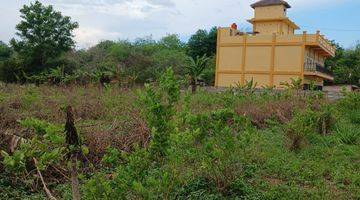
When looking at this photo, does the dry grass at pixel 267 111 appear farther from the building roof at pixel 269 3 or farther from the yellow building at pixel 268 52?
the building roof at pixel 269 3

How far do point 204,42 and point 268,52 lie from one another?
12.0m

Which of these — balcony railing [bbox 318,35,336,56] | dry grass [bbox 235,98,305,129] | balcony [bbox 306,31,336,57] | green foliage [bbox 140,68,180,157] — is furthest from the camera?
→ balcony railing [bbox 318,35,336,56]

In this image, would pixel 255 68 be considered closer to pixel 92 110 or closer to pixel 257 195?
pixel 92 110

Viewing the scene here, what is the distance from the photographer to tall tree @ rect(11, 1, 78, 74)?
102 feet

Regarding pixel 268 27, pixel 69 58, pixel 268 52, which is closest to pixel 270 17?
pixel 268 27

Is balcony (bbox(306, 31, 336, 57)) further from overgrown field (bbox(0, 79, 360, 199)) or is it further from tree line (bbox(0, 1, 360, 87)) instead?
overgrown field (bbox(0, 79, 360, 199))

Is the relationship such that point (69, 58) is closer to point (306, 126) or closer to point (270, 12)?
point (270, 12)

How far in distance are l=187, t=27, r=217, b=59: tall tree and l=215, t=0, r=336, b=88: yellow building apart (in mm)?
7251

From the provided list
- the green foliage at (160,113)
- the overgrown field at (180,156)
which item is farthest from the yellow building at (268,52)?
the green foliage at (160,113)

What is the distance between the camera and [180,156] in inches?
148

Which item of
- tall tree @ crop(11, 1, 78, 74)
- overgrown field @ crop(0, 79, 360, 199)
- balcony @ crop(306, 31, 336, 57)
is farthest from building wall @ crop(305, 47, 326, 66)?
overgrown field @ crop(0, 79, 360, 199)

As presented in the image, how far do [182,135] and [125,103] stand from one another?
21.3ft

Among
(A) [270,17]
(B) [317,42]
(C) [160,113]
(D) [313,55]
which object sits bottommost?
(C) [160,113]

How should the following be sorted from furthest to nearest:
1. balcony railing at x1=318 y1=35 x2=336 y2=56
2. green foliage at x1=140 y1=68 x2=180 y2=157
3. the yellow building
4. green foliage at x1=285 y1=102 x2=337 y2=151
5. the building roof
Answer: the building roof
balcony railing at x1=318 y1=35 x2=336 y2=56
the yellow building
green foliage at x1=285 y1=102 x2=337 y2=151
green foliage at x1=140 y1=68 x2=180 y2=157
